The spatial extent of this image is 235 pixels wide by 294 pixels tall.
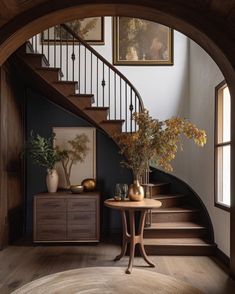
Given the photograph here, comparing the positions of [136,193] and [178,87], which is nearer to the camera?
[136,193]

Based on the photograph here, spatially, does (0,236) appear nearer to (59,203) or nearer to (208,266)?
(59,203)

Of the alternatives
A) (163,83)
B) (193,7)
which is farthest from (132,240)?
(163,83)

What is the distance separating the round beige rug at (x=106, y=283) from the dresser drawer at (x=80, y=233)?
4.21 ft

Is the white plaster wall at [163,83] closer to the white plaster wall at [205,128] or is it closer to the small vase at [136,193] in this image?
the white plaster wall at [205,128]

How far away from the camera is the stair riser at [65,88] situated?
5.25m

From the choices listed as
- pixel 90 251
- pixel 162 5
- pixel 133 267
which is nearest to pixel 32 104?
pixel 90 251

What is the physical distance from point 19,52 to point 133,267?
11.3ft

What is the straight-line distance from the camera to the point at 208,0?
2.57 meters

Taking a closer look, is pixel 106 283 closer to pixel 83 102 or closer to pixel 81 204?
pixel 81 204

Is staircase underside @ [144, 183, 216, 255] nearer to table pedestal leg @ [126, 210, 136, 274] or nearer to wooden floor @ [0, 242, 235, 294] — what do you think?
wooden floor @ [0, 242, 235, 294]

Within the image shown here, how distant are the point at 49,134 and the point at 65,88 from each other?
1.20 meters

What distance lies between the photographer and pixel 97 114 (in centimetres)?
545

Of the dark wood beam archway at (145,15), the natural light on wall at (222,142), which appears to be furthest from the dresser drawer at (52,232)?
the dark wood beam archway at (145,15)

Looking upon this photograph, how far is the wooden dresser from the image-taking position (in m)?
5.21
